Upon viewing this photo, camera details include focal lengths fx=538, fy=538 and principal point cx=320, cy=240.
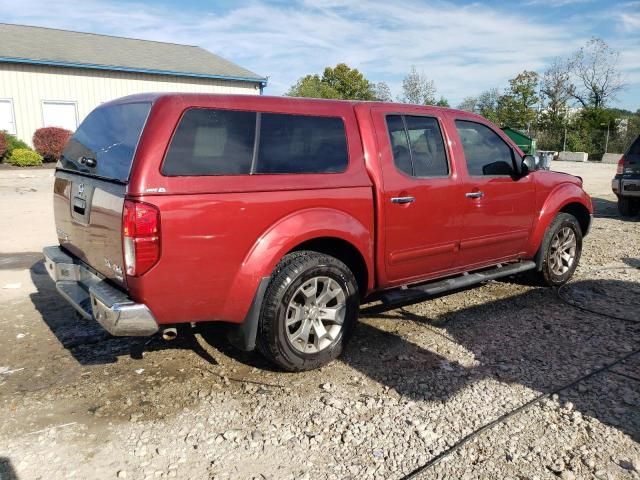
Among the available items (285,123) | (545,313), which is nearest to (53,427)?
(285,123)

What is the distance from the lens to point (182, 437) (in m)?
3.06

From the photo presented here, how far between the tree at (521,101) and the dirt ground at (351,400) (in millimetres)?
34691

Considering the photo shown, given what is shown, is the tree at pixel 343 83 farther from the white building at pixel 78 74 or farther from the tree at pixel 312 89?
the white building at pixel 78 74

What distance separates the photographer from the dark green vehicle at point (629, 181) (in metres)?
10.1

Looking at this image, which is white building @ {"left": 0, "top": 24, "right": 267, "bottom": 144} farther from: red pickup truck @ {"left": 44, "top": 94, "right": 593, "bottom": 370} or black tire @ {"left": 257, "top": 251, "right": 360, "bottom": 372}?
black tire @ {"left": 257, "top": 251, "right": 360, "bottom": 372}

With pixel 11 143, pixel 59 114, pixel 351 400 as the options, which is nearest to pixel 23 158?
pixel 11 143

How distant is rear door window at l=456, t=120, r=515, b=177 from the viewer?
4.86 m

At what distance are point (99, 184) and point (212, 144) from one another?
31.9 inches

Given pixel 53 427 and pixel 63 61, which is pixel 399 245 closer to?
pixel 53 427

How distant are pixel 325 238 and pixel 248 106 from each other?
1066 mm

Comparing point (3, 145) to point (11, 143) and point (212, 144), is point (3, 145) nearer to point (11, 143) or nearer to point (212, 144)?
point (11, 143)

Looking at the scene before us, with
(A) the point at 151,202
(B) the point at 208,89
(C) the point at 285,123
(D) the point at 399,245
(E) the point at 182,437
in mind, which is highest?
(B) the point at 208,89

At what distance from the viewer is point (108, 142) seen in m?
3.69

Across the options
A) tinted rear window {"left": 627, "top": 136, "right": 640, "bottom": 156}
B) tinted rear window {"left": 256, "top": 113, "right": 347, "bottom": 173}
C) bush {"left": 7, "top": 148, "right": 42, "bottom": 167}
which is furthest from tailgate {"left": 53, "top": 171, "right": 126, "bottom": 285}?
bush {"left": 7, "top": 148, "right": 42, "bottom": 167}
